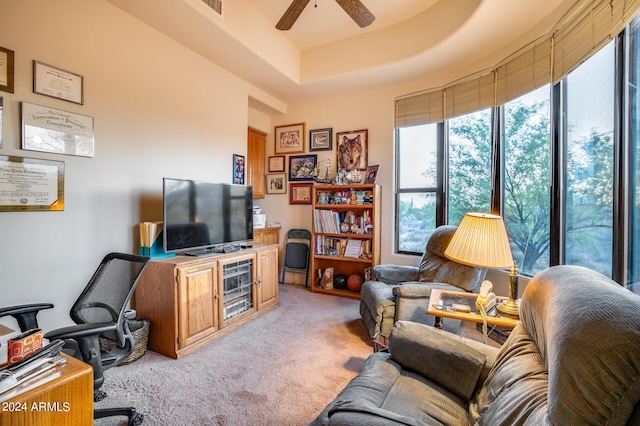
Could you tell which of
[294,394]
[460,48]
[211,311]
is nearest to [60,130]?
[211,311]

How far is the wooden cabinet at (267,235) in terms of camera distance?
412cm

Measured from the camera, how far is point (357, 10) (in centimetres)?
230

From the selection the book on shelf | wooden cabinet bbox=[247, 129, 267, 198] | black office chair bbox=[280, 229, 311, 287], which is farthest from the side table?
wooden cabinet bbox=[247, 129, 267, 198]

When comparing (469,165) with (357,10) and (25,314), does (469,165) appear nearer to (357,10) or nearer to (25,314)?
(357,10)

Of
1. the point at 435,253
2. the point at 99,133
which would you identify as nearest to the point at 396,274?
the point at 435,253

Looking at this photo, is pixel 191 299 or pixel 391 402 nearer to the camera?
pixel 391 402

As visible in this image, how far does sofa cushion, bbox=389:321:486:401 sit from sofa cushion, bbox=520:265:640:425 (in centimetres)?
55

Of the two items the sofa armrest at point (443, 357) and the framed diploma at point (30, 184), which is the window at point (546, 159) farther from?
the framed diploma at point (30, 184)

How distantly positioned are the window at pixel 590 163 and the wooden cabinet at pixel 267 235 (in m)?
3.32

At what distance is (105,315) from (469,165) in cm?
350

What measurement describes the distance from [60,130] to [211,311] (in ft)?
5.79

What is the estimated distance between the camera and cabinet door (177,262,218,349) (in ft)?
7.57

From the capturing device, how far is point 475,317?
1.75m

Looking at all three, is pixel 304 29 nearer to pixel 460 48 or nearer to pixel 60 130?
pixel 460 48
